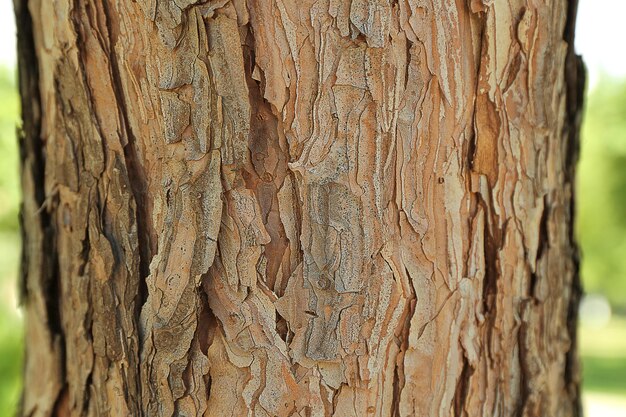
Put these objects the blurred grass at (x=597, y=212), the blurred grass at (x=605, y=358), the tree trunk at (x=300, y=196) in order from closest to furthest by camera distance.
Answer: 1. the tree trunk at (x=300, y=196)
2. the blurred grass at (x=597, y=212)
3. the blurred grass at (x=605, y=358)

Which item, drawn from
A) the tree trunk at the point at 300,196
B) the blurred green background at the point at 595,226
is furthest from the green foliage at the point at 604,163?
the tree trunk at the point at 300,196

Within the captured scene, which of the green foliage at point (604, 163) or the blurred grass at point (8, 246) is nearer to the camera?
the blurred grass at point (8, 246)

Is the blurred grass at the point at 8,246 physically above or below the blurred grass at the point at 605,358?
above

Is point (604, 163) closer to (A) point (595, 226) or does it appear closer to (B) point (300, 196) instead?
(A) point (595, 226)

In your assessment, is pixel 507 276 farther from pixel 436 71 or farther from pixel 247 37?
pixel 247 37

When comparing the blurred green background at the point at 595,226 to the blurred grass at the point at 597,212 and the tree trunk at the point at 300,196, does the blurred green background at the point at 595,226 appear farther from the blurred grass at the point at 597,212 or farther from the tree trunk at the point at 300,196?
the tree trunk at the point at 300,196

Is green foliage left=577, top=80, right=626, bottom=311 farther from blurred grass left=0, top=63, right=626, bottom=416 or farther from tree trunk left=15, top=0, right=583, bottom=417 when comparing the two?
tree trunk left=15, top=0, right=583, bottom=417

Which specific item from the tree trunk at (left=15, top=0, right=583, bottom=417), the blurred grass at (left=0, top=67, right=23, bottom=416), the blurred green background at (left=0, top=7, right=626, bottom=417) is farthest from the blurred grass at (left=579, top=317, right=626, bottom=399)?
the tree trunk at (left=15, top=0, right=583, bottom=417)

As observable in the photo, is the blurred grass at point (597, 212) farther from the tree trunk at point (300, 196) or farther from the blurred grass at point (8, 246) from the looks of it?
the tree trunk at point (300, 196)

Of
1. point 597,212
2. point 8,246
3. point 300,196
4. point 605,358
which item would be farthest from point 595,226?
point 300,196

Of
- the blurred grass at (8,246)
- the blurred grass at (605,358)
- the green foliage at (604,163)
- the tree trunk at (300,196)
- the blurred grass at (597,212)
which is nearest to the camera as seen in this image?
the tree trunk at (300,196)
